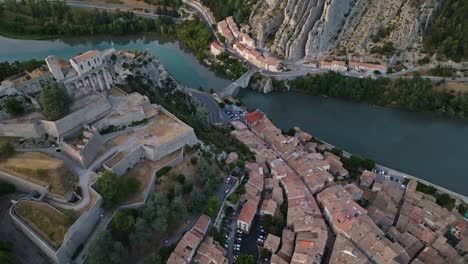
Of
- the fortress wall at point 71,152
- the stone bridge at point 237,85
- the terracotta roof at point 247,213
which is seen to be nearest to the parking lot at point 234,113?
the stone bridge at point 237,85

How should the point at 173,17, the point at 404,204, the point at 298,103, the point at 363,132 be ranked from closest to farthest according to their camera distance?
the point at 404,204 → the point at 363,132 → the point at 298,103 → the point at 173,17

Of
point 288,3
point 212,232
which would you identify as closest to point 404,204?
point 212,232

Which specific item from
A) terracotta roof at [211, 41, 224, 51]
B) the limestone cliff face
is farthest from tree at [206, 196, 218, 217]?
terracotta roof at [211, 41, 224, 51]

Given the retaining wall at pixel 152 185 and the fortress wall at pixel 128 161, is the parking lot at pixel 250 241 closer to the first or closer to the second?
the retaining wall at pixel 152 185

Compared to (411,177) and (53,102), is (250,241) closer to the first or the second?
(411,177)

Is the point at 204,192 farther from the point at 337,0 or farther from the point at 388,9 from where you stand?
the point at 388,9

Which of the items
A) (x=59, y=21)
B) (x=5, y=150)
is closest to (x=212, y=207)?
(x=5, y=150)
